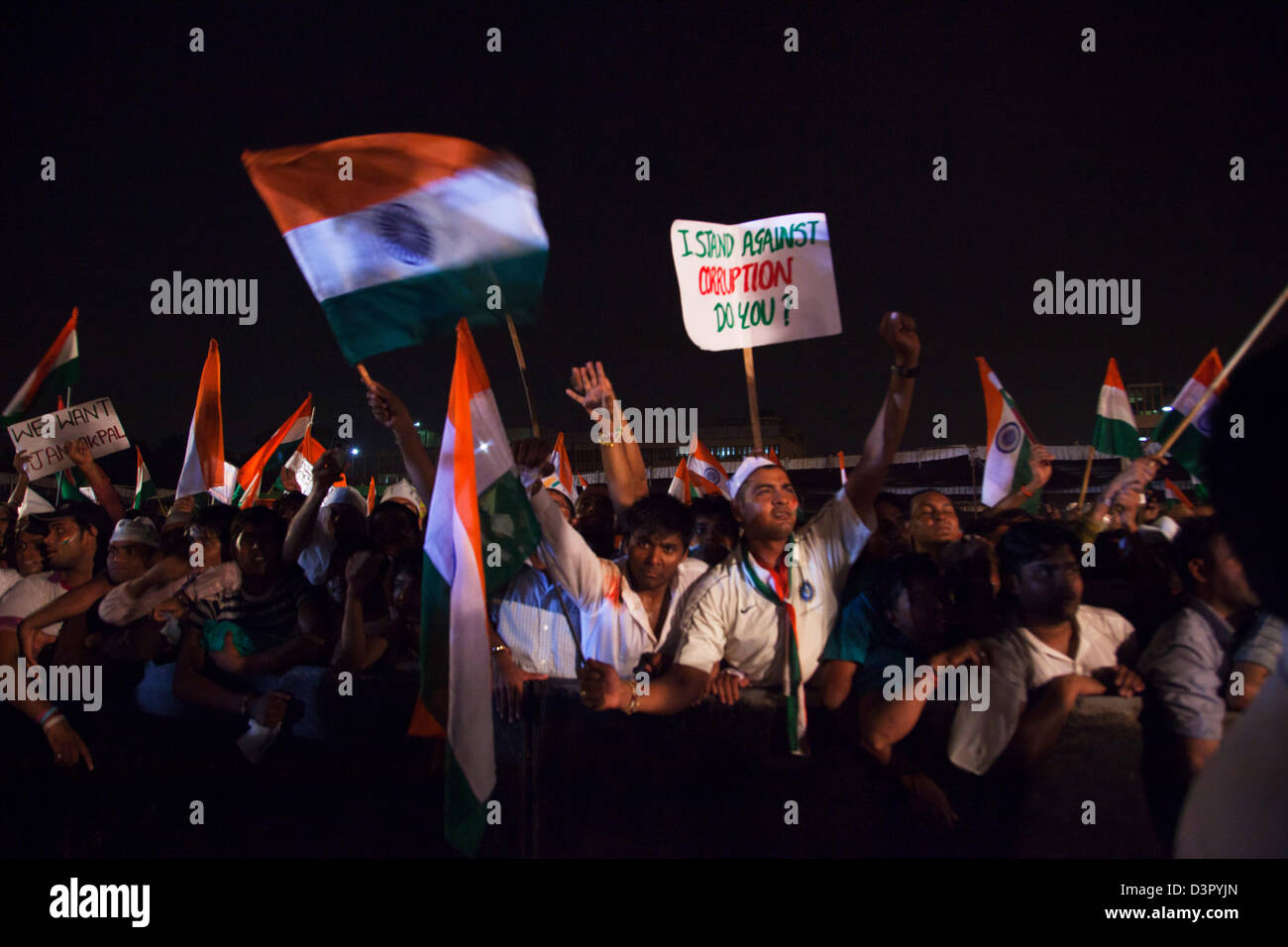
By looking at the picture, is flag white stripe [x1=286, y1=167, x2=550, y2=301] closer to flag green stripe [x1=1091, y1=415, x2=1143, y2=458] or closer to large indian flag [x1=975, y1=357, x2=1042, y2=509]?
large indian flag [x1=975, y1=357, x2=1042, y2=509]

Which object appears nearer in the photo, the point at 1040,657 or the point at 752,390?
the point at 1040,657

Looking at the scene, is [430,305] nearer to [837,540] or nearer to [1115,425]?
[837,540]

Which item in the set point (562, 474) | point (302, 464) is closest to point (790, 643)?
point (562, 474)

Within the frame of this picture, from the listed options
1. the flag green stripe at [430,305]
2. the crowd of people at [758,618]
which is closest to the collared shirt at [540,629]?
the crowd of people at [758,618]

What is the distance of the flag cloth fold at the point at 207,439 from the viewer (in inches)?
278

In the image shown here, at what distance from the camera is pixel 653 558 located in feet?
12.6

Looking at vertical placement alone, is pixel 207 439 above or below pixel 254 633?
above

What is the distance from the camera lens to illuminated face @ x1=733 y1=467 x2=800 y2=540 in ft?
12.3

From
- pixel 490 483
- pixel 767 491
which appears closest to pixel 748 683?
pixel 767 491

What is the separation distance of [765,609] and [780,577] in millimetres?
175

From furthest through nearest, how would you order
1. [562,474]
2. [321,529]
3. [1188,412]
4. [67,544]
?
1. [562,474]
2. [1188,412]
3. [321,529]
4. [67,544]

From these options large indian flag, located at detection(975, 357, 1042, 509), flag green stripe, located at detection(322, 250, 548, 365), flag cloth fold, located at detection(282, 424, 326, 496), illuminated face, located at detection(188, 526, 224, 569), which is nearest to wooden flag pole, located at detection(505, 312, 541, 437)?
flag green stripe, located at detection(322, 250, 548, 365)

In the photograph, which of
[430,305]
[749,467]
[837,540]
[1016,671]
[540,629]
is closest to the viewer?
[1016,671]
